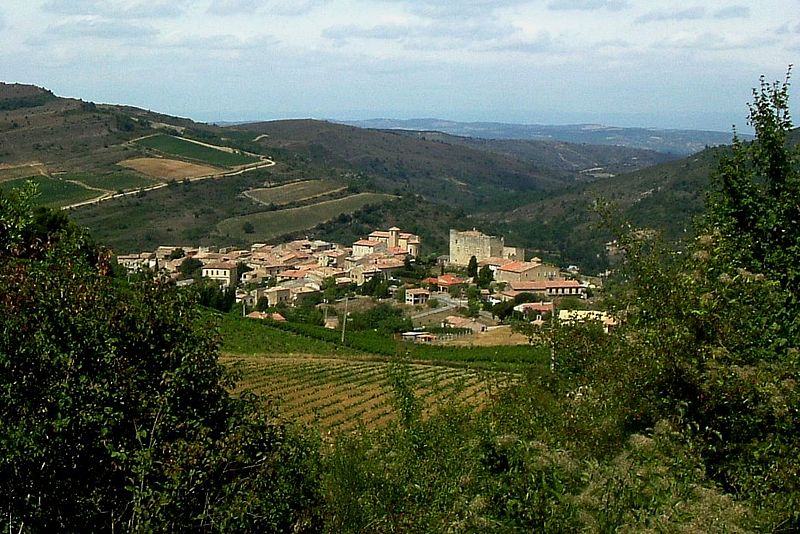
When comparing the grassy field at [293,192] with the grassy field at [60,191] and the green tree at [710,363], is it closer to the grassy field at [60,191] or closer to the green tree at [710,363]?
the grassy field at [60,191]

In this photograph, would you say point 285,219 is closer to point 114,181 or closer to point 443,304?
point 114,181

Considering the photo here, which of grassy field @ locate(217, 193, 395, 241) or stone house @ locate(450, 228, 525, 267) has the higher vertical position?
grassy field @ locate(217, 193, 395, 241)

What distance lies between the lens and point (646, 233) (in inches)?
364

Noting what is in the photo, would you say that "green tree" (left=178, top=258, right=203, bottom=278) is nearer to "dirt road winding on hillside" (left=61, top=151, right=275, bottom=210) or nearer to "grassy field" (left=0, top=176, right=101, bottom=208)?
"dirt road winding on hillside" (left=61, top=151, right=275, bottom=210)

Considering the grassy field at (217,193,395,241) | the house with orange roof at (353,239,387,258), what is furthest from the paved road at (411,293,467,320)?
the grassy field at (217,193,395,241)

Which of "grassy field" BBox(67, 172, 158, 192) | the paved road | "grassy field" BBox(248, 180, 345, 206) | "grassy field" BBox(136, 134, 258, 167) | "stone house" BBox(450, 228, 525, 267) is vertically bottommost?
the paved road

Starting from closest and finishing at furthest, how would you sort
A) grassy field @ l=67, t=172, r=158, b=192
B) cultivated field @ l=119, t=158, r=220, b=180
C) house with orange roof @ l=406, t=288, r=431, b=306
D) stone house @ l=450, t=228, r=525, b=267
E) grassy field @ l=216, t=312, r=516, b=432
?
1. grassy field @ l=216, t=312, r=516, b=432
2. house with orange roof @ l=406, t=288, r=431, b=306
3. stone house @ l=450, t=228, r=525, b=267
4. grassy field @ l=67, t=172, r=158, b=192
5. cultivated field @ l=119, t=158, r=220, b=180

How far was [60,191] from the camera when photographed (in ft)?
306

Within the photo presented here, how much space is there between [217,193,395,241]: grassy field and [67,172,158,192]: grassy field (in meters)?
13.2

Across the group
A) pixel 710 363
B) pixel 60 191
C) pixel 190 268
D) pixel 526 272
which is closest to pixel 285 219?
pixel 60 191

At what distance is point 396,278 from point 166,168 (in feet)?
162

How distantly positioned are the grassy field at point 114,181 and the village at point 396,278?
19.3 m

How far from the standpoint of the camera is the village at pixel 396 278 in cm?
5609

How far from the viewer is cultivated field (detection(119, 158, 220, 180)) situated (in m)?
107
